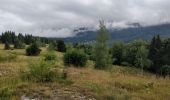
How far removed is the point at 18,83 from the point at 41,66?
1185 mm

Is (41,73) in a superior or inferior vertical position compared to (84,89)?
superior

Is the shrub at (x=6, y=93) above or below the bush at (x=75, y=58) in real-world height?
above

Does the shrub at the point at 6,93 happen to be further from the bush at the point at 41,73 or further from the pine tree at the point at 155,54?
the pine tree at the point at 155,54

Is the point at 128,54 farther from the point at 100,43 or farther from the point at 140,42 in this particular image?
the point at 100,43

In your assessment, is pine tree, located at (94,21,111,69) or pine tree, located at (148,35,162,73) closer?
pine tree, located at (94,21,111,69)

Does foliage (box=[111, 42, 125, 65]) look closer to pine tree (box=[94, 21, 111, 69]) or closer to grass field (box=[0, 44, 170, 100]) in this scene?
pine tree (box=[94, 21, 111, 69])

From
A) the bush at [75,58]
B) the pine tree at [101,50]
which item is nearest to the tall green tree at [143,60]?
the pine tree at [101,50]

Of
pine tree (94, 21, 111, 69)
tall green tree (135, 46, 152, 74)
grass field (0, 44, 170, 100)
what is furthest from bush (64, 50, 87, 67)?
tall green tree (135, 46, 152, 74)

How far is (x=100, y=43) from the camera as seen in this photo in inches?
2448

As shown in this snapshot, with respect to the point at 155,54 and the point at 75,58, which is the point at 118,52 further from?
the point at 75,58

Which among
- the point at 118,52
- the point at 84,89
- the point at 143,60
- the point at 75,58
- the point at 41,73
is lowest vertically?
the point at 143,60

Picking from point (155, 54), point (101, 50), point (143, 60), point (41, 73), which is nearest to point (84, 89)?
point (41, 73)

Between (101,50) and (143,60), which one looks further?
(143,60)

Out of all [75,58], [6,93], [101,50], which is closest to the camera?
[6,93]
